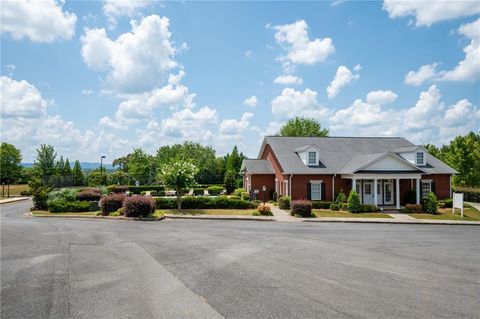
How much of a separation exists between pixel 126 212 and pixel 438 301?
2266 centimetres

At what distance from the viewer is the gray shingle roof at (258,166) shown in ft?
132

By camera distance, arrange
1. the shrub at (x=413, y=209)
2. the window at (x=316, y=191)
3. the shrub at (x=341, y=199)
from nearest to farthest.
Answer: the shrub at (x=413, y=209)
the shrub at (x=341, y=199)
the window at (x=316, y=191)

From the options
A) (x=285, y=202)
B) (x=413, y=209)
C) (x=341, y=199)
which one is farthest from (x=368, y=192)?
(x=285, y=202)

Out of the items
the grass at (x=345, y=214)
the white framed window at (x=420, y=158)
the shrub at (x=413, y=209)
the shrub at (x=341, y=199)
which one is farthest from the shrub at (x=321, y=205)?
the white framed window at (x=420, y=158)

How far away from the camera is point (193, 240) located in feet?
53.7

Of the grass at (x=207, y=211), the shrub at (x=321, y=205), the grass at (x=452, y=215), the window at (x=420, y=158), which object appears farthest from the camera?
the window at (x=420, y=158)

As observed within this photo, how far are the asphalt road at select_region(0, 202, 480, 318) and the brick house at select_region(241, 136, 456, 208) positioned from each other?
17294mm

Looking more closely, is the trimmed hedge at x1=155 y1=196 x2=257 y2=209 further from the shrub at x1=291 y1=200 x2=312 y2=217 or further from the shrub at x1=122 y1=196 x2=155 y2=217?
the shrub at x1=291 y1=200 x2=312 y2=217

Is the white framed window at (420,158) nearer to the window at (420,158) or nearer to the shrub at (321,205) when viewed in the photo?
the window at (420,158)

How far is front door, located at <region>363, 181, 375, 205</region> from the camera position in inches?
1425

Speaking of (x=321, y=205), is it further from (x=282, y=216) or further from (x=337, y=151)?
(x=337, y=151)

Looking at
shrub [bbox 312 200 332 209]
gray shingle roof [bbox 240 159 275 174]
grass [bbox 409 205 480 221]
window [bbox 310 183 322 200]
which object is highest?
gray shingle roof [bbox 240 159 275 174]

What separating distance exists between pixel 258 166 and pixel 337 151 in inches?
348

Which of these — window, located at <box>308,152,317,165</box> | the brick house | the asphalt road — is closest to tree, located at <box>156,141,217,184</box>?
the brick house
